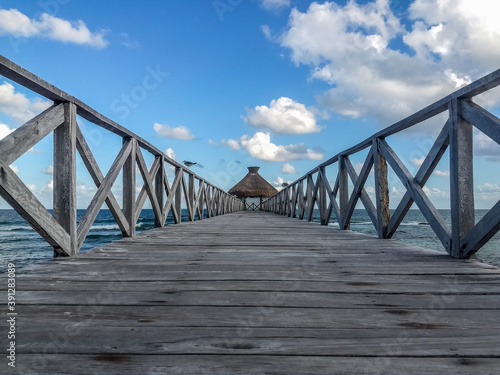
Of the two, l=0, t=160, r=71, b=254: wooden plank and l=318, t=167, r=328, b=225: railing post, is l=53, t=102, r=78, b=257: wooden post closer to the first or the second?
l=0, t=160, r=71, b=254: wooden plank

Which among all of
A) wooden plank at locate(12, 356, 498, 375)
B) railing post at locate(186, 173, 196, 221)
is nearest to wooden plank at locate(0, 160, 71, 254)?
wooden plank at locate(12, 356, 498, 375)

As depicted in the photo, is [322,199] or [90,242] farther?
[90,242]

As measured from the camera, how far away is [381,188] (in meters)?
3.63

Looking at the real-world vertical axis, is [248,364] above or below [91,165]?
below

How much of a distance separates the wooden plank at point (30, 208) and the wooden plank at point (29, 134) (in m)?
0.09

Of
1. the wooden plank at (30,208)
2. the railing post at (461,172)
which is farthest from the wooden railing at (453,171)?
Result: the wooden plank at (30,208)

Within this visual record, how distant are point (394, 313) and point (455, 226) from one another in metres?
1.48

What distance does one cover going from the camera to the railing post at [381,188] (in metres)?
3.61

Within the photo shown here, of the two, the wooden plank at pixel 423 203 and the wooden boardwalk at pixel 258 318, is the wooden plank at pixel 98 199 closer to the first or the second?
the wooden boardwalk at pixel 258 318

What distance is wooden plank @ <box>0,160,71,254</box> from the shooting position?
1759 millimetres

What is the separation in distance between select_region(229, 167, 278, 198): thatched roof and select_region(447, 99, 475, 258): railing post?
29.3 m

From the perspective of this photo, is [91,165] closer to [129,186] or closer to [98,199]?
[98,199]

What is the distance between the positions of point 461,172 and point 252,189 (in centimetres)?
2976

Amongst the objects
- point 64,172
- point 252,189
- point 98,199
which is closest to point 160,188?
point 98,199
